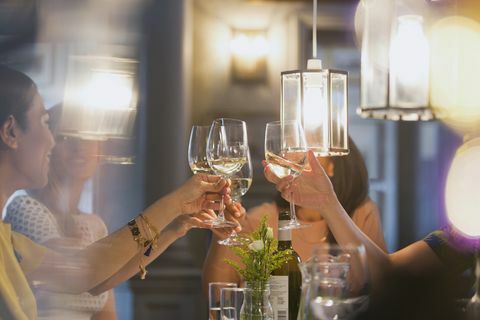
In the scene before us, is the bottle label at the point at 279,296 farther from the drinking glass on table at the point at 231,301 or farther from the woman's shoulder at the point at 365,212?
the woman's shoulder at the point at 365,212

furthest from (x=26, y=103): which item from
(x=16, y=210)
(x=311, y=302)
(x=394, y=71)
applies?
(x=311, y=302)

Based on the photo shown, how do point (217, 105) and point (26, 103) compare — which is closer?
point (26, 103)

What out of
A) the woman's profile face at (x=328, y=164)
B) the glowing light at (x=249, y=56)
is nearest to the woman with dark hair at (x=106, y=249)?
the woman's profile face at (x=328, y=164)

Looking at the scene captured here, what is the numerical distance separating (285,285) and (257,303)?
4.1 inches

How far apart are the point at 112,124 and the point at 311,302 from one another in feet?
11.2

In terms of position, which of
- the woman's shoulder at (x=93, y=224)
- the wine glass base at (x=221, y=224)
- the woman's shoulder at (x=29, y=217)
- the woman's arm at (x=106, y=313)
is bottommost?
the woman's arm at (x=106, y=313)

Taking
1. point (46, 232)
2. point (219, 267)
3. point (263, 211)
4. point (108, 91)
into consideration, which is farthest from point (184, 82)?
point (219, 267)

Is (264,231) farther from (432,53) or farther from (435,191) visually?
(435,191)

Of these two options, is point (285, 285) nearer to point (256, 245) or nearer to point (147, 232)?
point (256, 245)

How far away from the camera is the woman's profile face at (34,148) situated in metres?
3.52

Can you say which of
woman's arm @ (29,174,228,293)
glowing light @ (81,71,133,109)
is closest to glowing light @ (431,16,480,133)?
Result: woman's arm @ (29,174,228,293)

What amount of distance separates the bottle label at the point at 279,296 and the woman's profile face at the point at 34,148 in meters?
1.87

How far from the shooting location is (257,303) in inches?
68.6

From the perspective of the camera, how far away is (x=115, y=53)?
4.57 meters
